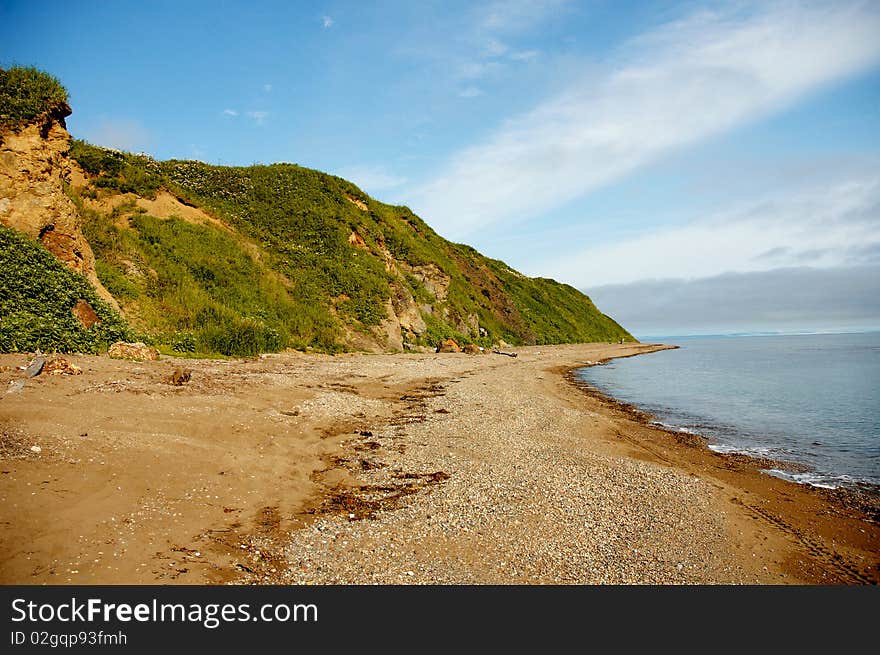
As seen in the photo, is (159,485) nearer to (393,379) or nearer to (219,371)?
(219,371)

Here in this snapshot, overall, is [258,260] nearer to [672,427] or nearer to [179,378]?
[179,378]

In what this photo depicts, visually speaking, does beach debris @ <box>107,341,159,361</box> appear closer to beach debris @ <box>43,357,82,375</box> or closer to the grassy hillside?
beach debris @ <box>43,357,82,375</box>

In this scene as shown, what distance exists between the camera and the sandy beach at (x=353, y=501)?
5086 mm

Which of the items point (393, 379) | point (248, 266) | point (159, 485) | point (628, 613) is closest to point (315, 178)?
point (248, 266)

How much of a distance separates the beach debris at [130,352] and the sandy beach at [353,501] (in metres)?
1.70

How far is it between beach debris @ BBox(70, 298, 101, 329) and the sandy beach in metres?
3.45

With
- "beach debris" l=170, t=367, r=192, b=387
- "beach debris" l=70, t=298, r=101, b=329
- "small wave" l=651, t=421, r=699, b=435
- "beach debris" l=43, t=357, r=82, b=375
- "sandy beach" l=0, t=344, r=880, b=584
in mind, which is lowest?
"small wave" l=651, t=421, r=699, b=435

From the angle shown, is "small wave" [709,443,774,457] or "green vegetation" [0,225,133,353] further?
"small wave" [709,443,774,457]

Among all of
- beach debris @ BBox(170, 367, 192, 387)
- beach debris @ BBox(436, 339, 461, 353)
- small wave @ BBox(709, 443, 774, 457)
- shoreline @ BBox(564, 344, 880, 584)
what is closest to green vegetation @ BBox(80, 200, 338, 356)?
beach debris @ BBox(170, 367, 192, 387)

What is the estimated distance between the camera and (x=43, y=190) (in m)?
16.2

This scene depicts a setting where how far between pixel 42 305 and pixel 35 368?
5.06 metres

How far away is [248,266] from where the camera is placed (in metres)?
29.5

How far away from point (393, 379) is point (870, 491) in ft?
51.1

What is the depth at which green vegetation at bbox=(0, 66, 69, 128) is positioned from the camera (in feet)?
53.1
